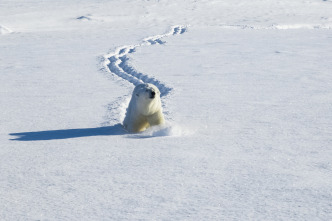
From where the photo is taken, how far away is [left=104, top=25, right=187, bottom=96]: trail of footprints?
7.74m

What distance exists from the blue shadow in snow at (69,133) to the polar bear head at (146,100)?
0.26 meters

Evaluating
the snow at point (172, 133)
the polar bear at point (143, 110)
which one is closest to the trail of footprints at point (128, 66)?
the snow at point (172, 133)

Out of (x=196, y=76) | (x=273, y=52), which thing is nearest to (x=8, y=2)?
(x=273, y=52)

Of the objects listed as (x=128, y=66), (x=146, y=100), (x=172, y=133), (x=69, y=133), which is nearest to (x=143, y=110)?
(x=146, y=100)

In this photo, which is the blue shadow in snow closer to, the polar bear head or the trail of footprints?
the polar bear head

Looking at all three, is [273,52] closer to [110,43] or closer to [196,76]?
[196,76]

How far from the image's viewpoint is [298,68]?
8883 millimetres

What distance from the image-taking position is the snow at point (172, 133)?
2732 mm

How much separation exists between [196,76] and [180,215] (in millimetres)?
5789

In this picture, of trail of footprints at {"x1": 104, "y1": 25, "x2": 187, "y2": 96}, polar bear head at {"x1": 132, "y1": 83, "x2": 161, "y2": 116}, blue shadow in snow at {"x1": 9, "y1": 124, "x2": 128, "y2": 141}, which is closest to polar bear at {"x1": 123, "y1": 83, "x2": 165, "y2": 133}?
polar bear head at {"x1": 132, "y1": 83, "x2": 161, "y2": 116}

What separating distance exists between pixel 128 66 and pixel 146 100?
505 centimetres

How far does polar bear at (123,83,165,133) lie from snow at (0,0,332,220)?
0.13 metres

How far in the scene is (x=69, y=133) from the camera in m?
4.59

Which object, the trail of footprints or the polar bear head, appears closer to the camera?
the polar bear head
